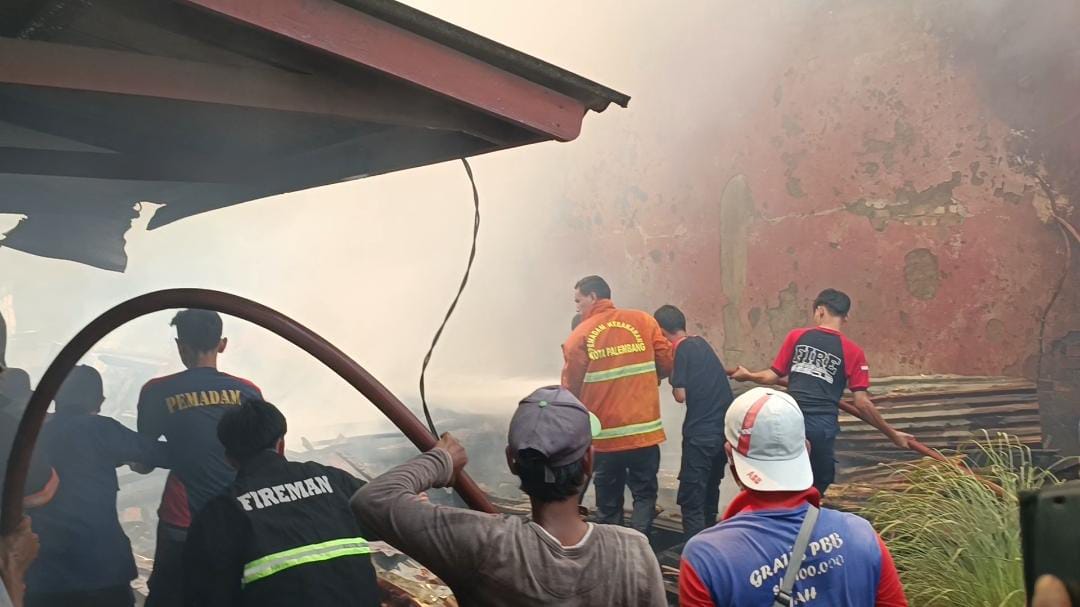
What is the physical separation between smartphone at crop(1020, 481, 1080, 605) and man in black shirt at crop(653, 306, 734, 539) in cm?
454

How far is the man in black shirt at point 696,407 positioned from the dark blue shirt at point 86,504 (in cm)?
319

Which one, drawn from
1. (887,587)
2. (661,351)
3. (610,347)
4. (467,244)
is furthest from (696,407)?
(887,587)

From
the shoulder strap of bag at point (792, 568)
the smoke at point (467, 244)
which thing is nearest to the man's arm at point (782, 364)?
the smoke at point (467, 244)

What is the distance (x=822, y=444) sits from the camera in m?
5.52

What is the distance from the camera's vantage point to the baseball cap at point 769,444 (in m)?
2.02

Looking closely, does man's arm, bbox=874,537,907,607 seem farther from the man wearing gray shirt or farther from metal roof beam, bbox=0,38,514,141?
metal roof beam, bbox=0,38,514,141

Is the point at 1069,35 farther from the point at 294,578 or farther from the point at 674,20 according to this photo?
the point at 294,578

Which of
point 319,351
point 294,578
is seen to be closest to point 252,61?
point 319,351

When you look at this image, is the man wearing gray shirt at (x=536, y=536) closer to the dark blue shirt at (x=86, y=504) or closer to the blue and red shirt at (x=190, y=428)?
the blue and red shirt at (x=190, y=428)

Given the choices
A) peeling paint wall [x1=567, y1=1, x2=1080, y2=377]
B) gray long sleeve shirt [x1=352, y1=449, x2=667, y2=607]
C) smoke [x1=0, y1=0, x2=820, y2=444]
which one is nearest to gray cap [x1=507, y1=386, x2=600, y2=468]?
gray long sleeve shirt [x1=352, y1=449, x2=667, y2=607]

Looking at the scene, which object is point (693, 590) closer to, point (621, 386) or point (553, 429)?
point (553, 429)

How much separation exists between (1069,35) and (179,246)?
6.49 meters

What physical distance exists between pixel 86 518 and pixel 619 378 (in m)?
3.14

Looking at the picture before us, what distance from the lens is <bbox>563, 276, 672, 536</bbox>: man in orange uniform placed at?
222 inches
